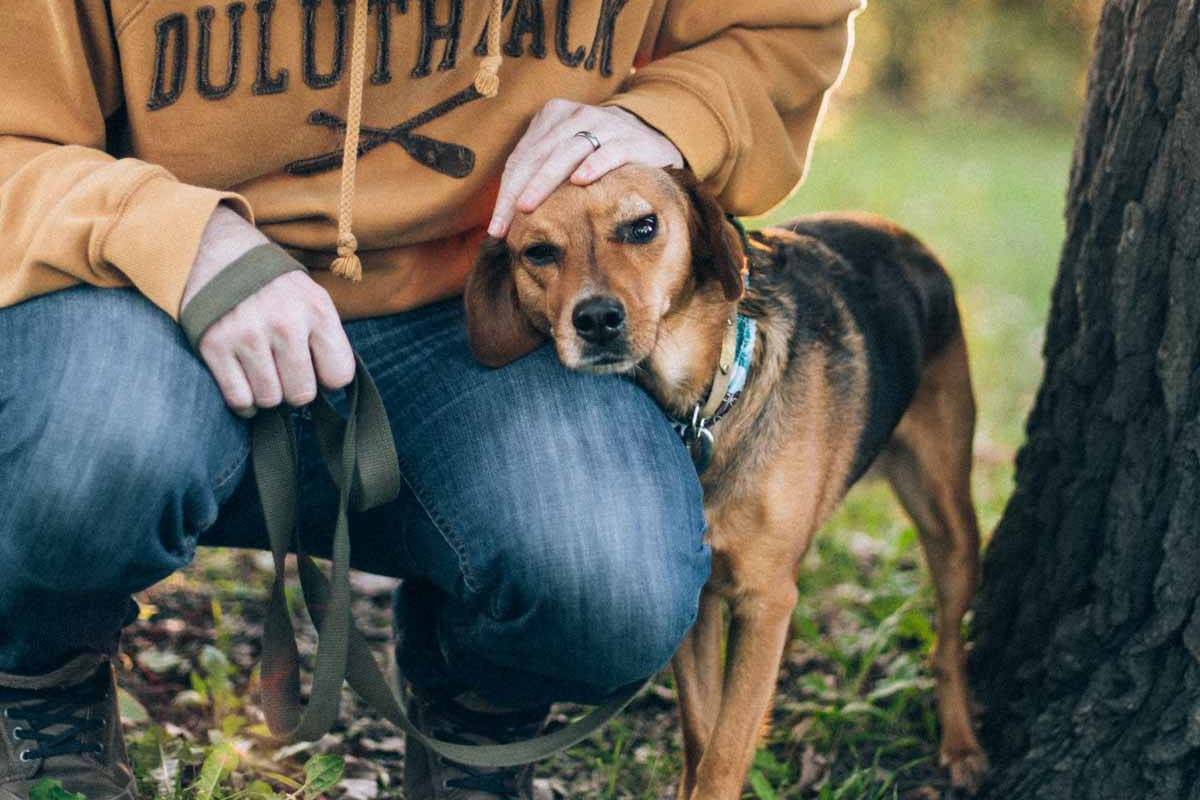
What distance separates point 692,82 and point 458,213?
491 mm

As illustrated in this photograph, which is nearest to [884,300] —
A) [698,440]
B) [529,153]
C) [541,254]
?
[698,440]

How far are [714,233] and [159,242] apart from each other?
3.27ft

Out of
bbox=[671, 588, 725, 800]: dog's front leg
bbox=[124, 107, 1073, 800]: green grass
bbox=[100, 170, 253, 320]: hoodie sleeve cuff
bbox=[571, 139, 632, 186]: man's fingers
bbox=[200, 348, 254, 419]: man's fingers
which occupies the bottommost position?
bbox=[124, 107, 1073, 800]: green grass

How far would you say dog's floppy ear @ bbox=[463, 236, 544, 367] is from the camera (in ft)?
7.45

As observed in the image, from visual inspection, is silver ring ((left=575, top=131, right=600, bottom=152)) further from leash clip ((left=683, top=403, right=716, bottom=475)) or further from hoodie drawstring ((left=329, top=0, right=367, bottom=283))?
leash clip ((left=683, top=403, right=716, bottom=475))

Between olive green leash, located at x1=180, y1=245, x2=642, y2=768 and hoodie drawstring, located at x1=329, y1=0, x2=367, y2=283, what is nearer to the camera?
olive green leash, located at x1=180, y1=245, x2=642, y2=768

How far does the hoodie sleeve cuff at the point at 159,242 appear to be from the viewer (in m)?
1.89

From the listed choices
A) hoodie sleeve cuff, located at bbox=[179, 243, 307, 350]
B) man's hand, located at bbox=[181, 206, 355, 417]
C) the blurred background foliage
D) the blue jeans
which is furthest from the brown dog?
the blurred background foliage

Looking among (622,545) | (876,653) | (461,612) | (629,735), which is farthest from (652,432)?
(876,653)

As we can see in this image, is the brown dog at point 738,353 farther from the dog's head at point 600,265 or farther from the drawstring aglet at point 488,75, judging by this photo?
the drawstring aglet at point 488,75

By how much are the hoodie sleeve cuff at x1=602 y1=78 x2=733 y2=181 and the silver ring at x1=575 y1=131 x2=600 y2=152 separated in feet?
0.31

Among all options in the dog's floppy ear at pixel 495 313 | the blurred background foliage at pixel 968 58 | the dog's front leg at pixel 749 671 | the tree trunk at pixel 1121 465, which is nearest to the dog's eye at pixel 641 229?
the dog's floppy ear at pixel 495 313

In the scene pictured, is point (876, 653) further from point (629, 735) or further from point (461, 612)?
point (461, 612)

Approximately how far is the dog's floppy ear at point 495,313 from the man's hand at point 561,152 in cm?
8
